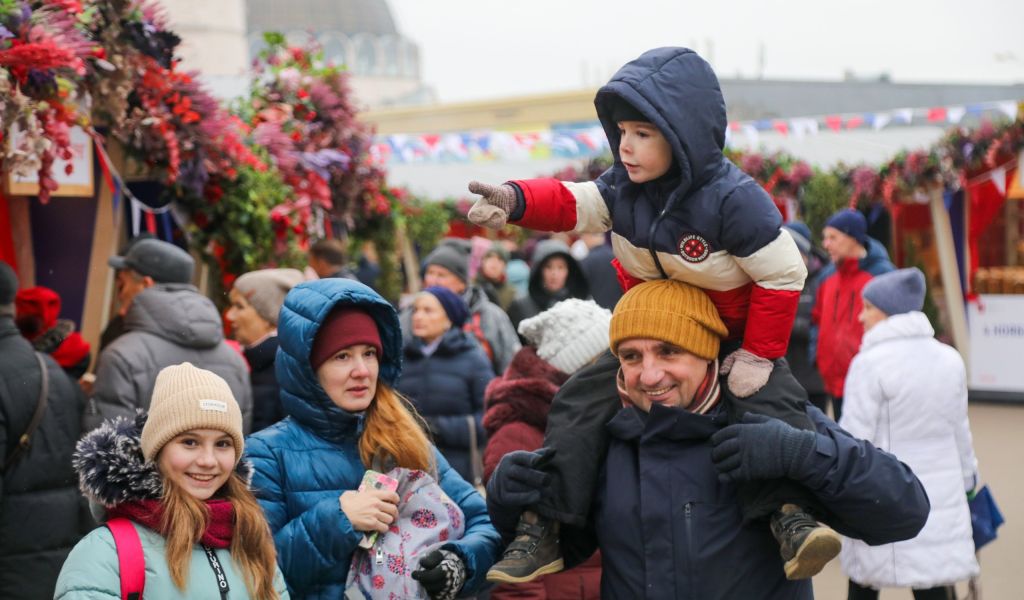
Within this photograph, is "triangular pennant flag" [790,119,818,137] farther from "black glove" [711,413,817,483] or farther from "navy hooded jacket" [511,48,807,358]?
"black glove" [711,413,817,483]

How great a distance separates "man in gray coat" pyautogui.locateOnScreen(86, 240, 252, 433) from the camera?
4.87 meters

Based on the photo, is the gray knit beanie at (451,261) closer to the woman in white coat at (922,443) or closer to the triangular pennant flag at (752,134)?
the woman in white coat at (922,443)

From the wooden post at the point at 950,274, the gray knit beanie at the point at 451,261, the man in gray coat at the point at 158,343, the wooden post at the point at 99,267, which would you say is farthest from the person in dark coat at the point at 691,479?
the wooden post at the point at 950,274

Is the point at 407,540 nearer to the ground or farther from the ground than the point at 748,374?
nearer to the ground

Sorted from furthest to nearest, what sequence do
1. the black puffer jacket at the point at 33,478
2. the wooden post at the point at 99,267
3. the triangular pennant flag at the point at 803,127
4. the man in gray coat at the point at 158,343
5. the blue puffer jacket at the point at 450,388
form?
the triangular pennant flag at the point at 803,127 → the wooden post at the point at 99,267 → the blue puffer jacket at the point at 450,388 → the man in gray coat at the point at 158,343 → the black puffer jacket at the point at 33,478

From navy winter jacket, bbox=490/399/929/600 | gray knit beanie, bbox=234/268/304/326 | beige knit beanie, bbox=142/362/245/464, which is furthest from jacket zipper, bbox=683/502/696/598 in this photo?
gray knit beanie, bbox=234/268/304/326

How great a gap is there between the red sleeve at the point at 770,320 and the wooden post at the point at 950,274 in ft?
40.2

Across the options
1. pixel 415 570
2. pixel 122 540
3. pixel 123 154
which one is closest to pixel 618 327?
pixel 415 570

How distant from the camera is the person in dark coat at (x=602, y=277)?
9070 mm

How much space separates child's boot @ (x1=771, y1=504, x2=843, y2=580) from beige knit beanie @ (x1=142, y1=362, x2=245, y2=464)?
4.52 ft

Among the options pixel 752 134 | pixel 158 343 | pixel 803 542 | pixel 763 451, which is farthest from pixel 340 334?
pixel 752 134

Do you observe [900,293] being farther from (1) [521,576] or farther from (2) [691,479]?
(1) [521,576]

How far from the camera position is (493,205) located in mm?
2660

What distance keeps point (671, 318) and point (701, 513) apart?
45 centimetres
